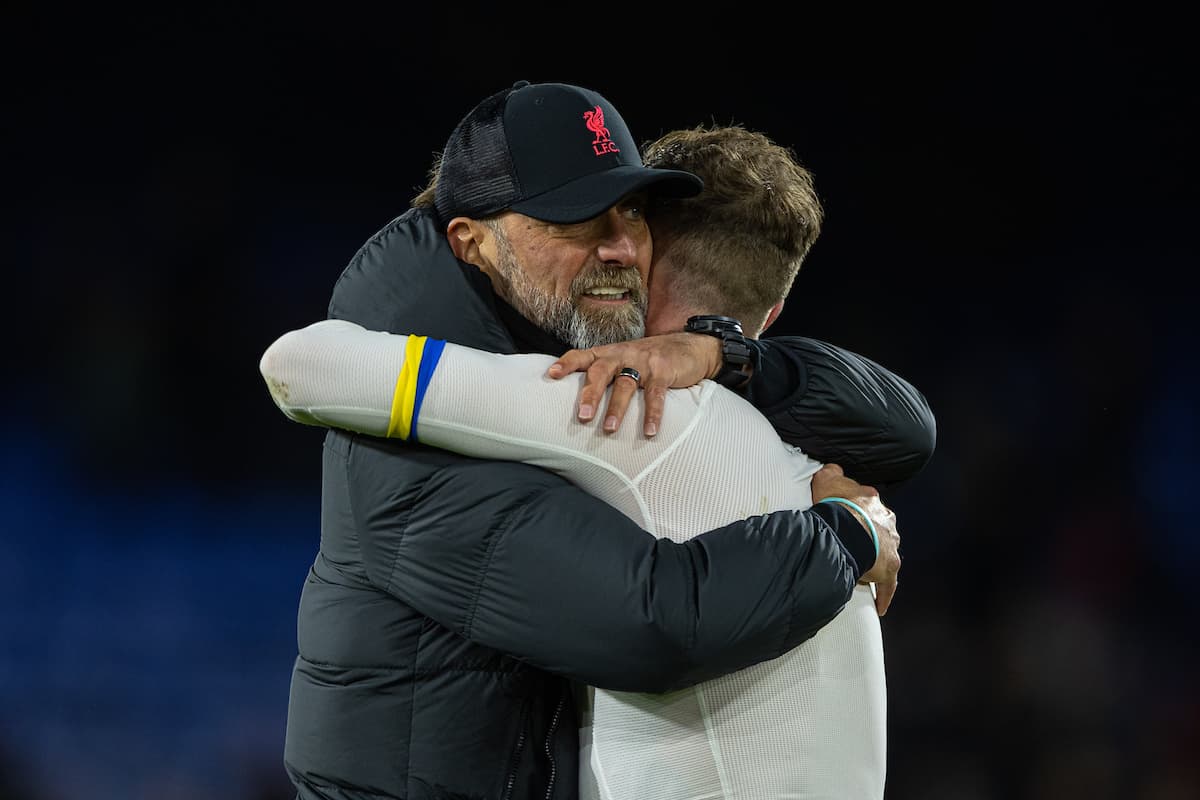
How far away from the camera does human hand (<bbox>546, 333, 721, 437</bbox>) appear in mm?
1016

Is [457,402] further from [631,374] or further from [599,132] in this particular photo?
[599,132]

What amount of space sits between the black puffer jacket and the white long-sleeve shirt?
0.04m

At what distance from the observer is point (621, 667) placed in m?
0.97

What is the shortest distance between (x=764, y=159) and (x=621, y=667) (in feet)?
2.22

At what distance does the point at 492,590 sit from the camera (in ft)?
3.29

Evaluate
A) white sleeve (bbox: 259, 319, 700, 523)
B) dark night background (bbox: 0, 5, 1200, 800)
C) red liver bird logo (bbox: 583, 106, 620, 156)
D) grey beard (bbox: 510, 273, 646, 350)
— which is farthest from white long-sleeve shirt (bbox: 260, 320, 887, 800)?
dark night background (bbox: 0, 5, 1200, 800)

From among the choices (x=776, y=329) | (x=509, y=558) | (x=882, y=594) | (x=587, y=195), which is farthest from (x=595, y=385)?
(x=776, y=329)

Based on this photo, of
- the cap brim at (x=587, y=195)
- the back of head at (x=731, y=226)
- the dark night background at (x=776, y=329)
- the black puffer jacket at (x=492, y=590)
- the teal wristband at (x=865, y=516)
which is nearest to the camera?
the black puffer jacket at (x=492, y=590)

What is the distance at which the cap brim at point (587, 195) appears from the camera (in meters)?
1.20

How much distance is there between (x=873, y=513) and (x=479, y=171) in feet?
1.76

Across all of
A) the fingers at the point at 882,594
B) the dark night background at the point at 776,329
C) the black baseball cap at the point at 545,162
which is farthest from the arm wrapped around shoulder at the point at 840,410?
the dark night background at the point at 776,329

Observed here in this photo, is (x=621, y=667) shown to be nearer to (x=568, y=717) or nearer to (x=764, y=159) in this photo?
(x=568, y=717)

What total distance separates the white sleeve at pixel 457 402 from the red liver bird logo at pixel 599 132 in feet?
1.01

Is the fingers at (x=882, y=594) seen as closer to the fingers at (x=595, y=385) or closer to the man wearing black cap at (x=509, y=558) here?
the man wearing black cap at (x=509, y=558)
